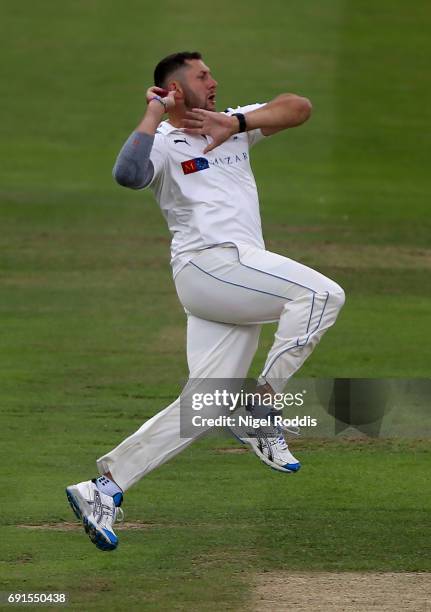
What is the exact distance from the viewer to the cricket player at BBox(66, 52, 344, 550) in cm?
770

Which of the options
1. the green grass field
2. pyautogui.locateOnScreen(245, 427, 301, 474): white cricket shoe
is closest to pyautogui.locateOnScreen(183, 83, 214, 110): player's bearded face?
pyautogui.locateOnScreen(245, 427, 301, 474): white cricket shoe

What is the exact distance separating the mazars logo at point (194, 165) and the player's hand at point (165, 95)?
307 mm

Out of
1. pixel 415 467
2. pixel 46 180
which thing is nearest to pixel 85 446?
pixel 415 467

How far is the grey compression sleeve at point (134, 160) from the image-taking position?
25.0ft

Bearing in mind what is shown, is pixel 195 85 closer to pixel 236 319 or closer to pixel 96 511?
pixel 236 319

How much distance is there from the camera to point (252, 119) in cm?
794

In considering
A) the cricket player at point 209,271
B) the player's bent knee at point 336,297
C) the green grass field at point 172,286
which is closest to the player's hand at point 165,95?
the cricket player at point 209,271

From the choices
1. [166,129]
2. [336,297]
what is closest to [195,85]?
[166,129]

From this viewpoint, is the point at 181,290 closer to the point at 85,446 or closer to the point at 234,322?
the point at 234,322

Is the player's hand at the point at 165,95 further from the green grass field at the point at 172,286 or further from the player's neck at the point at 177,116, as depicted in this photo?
the green grass field at the point at 172,286

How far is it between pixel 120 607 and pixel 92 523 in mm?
602

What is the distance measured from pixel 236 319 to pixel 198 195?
688mm

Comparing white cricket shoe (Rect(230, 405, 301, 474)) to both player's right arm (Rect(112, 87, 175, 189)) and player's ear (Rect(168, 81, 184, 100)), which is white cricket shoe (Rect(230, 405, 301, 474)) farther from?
player's ear (Rect(168, 81, 184, 100))

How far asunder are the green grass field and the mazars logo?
6.79 ft
